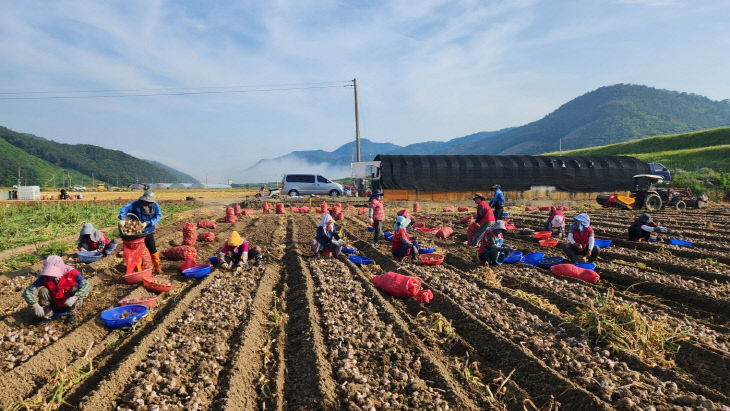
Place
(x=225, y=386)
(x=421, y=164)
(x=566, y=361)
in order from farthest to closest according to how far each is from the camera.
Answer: (x=421, y=164) → (x=566, y=361) → (x=225, y=386)

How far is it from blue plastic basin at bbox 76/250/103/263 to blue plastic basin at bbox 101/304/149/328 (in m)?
3.53

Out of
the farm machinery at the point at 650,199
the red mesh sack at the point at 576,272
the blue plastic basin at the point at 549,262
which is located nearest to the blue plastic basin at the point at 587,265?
the red mesh sack at the point at 576,272

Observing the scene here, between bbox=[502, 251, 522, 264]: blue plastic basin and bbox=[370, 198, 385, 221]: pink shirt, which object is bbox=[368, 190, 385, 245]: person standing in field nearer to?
bbox=[370, 198, 385, 221]: pink shirt

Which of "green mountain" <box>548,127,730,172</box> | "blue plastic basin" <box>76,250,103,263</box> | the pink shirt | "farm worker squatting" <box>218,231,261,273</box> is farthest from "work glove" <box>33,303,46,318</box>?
"green mountain" <box>548,127,730,172</box>

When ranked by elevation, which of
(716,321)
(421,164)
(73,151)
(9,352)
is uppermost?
(73,151)

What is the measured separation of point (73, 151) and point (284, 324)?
484ft

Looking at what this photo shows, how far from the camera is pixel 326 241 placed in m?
8.81

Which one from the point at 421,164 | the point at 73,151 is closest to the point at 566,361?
the point at 421,164

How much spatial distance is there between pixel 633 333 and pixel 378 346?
2867 millimetres

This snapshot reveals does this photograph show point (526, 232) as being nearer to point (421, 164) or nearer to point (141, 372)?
point (141, 372)

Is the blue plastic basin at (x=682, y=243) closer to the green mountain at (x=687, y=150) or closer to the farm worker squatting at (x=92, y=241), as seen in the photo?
the farm worker squatting at (x=92, y=241)

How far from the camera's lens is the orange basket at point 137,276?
650cm

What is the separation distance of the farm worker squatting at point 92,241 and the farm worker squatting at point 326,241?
438 cm

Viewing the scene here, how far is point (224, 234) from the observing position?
12.6 m
